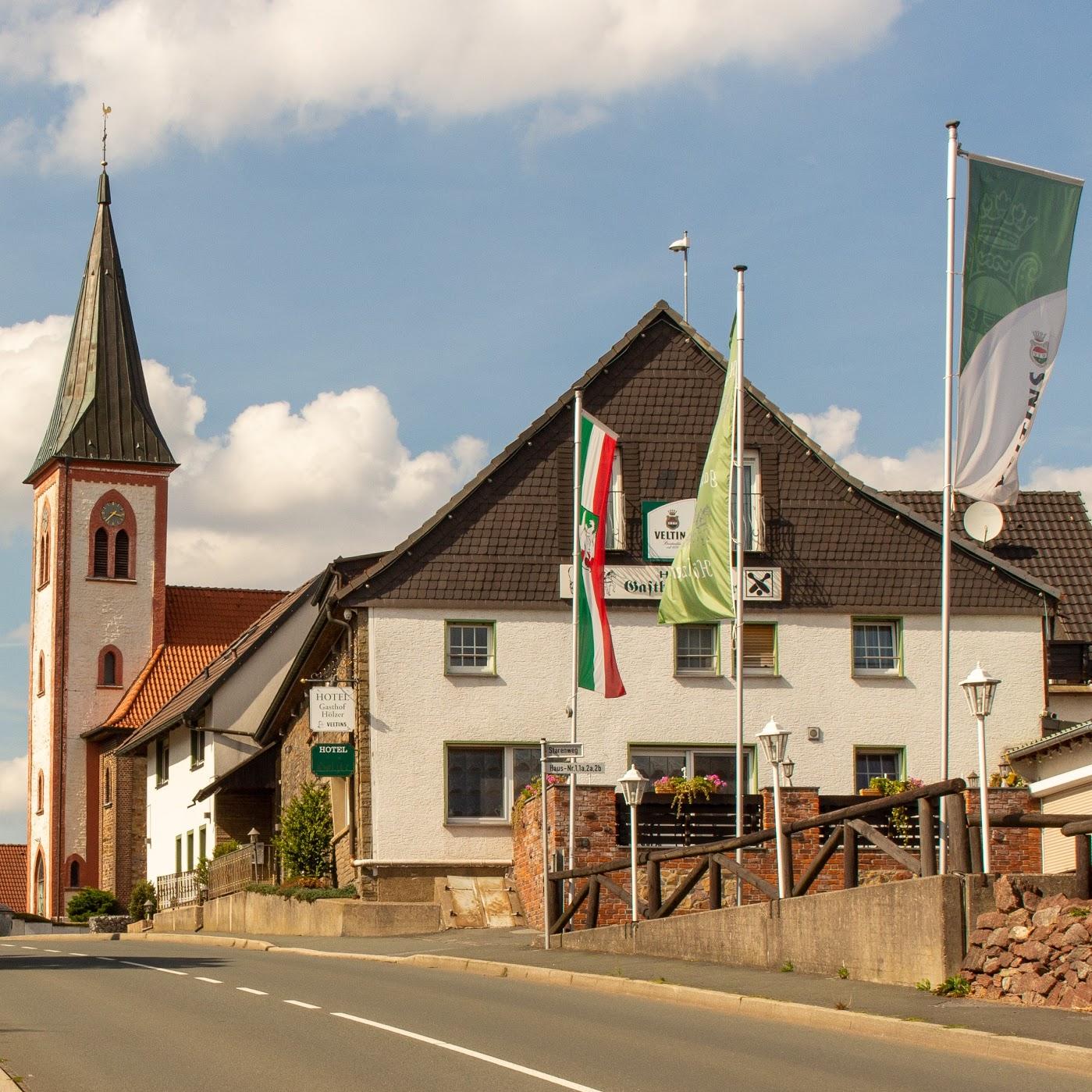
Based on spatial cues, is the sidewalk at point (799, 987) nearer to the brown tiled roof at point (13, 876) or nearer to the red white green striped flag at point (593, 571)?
the red white green striped flag at point (593, 571)

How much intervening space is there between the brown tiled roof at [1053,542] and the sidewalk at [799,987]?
1612cm

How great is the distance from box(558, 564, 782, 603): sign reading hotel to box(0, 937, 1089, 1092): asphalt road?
1563cm

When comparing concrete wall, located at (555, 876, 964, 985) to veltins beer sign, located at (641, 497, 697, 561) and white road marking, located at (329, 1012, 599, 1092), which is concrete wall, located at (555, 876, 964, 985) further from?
veltins beer sign, located at (641, 497, 697, 561)

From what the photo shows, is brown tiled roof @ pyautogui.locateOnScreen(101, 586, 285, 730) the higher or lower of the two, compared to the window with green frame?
higher

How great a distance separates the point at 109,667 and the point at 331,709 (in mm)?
44668

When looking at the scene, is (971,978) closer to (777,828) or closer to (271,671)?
(777,828)

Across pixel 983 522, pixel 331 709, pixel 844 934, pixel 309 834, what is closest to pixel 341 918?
pixel 331 709

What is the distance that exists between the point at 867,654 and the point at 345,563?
32.6ft

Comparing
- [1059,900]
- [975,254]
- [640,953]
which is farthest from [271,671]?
[1059,900]

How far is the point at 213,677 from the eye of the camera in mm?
54312

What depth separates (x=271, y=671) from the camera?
52.0 metres

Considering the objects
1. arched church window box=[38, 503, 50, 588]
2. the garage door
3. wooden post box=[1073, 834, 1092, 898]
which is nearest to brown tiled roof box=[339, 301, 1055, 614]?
the garage door

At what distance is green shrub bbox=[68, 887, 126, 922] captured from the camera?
221 ft

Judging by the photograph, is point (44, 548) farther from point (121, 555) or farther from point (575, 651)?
point (575, 651)
